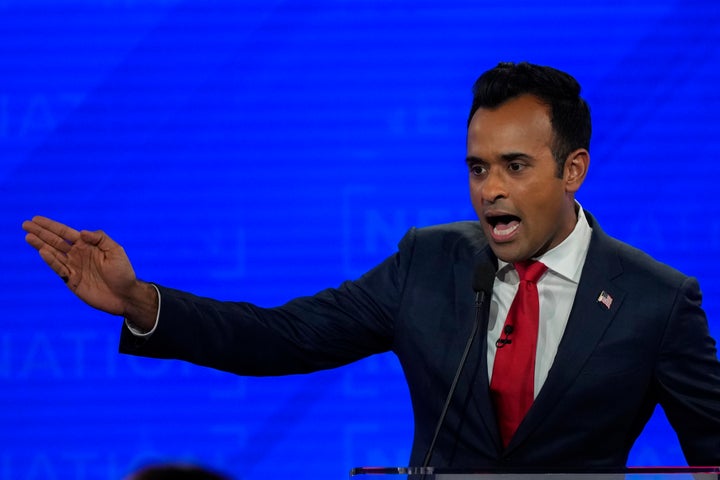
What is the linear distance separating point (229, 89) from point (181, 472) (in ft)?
8.98

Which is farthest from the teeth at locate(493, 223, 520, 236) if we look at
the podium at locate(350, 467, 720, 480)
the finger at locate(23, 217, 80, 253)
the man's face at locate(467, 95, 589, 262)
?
the finger at locate(23, 217, 80, 253)

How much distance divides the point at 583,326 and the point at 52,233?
1.09 meters

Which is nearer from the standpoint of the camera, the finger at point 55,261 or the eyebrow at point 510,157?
the finger at point 55,261

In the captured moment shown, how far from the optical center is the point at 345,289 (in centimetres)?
258

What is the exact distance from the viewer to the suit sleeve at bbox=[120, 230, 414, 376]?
230 centimetres

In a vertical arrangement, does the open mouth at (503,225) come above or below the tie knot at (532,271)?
above

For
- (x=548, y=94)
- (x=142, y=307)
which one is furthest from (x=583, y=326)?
(x=142, y=307)

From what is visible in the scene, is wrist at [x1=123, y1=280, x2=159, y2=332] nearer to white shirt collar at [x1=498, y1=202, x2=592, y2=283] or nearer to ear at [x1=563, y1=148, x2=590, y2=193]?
white shirt collar at [x1=498, y1=202, x2=592, y2=283]

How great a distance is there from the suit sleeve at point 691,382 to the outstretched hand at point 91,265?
1.08 metres

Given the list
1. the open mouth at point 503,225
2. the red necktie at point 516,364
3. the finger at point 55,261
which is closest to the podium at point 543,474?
the red necktie at point 516,364

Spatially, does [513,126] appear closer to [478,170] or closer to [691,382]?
[478,170]

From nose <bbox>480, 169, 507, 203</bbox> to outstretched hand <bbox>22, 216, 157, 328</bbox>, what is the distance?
2.35ft

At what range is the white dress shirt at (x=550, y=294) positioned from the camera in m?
2.40

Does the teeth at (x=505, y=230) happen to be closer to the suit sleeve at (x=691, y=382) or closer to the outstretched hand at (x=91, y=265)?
the suit sleeve at (x=691, y=382)
